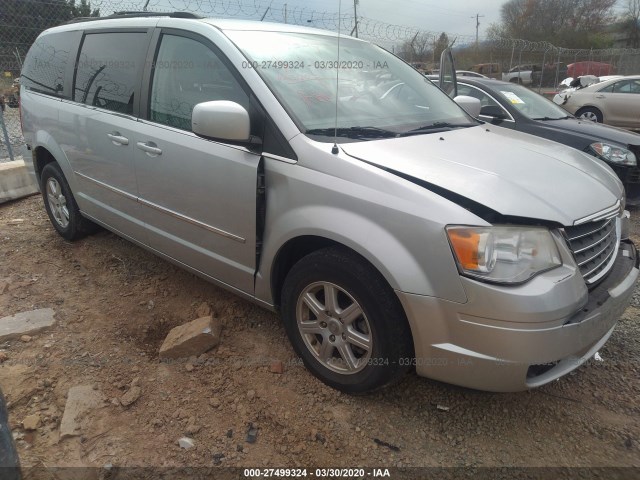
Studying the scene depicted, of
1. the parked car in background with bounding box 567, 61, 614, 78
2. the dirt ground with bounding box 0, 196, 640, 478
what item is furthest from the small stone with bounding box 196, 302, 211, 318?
the parked car in background with bounding box 567, 61, 614, 78

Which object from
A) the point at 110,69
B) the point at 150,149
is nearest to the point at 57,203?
the point at 110,69

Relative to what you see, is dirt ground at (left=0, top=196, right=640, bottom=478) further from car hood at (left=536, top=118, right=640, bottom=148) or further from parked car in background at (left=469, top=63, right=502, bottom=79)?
parked car in background at (left=469, top=63, right=502, bottom=79)

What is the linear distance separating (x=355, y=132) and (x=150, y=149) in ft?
4.36

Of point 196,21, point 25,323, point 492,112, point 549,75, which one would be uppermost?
point 549,75

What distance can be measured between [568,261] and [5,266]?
418 cm

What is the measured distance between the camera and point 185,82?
2.95m

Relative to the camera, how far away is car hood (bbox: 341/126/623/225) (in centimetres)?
203

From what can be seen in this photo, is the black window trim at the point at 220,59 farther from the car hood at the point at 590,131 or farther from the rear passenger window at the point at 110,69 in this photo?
the car hood at the point at 590,131

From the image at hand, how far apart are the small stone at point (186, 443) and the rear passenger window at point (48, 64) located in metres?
3.10

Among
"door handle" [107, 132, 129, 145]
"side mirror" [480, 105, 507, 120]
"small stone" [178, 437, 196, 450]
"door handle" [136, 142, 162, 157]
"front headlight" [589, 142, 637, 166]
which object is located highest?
"side mirror" [480, 105, 507, 120]

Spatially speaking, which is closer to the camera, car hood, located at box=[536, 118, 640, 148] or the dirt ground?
the dirt ground

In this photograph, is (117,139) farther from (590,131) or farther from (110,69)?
(590,131)

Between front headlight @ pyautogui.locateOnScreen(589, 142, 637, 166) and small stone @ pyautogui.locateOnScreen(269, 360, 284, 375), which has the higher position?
front headlight @ pyautogui.locateOnScreen(589, 142, 637, 166)

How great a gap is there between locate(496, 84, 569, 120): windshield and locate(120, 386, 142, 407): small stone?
216 inches
